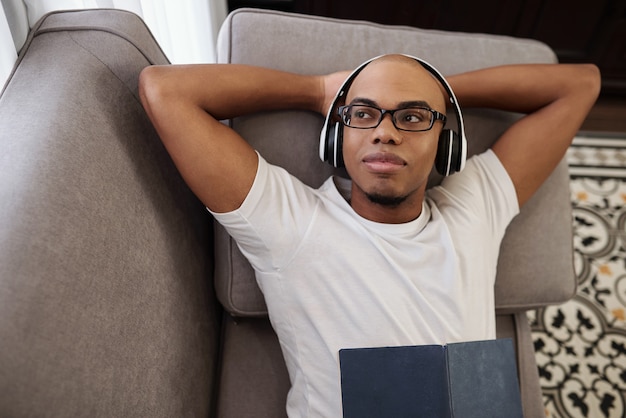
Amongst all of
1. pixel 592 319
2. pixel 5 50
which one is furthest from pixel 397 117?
pixel 592 319

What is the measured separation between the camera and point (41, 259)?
59cm

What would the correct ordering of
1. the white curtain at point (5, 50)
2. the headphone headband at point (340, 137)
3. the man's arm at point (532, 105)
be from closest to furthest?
the white curtain at point (5, 50)
the headphone headband at point (340, 137)
the man's arm at point (532, 105)

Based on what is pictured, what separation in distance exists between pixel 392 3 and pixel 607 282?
1.44 meters

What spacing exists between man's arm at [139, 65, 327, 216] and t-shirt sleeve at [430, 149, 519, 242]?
1.64 ft

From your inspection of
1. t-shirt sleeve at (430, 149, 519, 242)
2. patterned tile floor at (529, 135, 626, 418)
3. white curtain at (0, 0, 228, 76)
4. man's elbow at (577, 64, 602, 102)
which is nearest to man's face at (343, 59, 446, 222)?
t-shirt sleeve at (430, 149, 519, 242)

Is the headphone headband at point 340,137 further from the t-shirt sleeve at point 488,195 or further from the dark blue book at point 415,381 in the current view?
the dark blue book at point 415,381

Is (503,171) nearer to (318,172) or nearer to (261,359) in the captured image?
(318,172)

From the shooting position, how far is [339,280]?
901 millimetres

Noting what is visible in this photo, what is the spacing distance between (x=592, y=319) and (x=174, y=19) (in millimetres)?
1767

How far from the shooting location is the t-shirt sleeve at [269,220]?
0.87 m

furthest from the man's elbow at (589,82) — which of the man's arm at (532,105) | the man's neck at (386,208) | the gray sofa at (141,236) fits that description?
the man's neck at (386,208)

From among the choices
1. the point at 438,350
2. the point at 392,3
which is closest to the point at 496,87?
Answer: the point at 438,350

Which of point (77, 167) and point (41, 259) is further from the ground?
point (77, 167)

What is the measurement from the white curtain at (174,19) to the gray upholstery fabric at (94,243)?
2.1 inches
